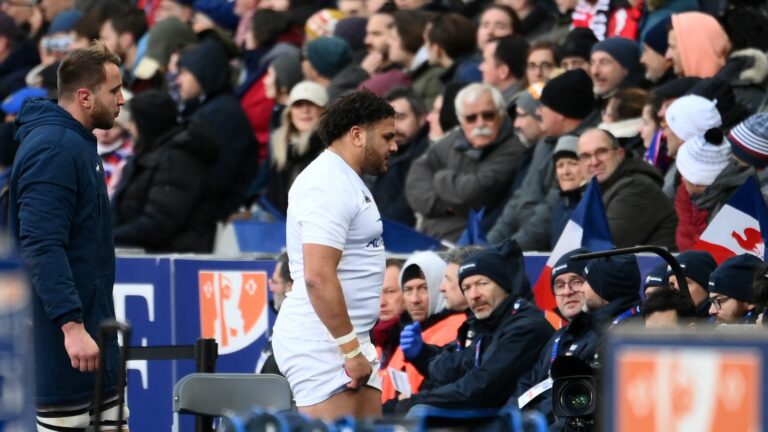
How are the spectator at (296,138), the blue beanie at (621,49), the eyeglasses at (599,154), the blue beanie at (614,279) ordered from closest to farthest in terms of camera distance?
the blue beanie at (614,279) → the eyeglasses at (599,154) → the blue beanie at (621,49) → the spectator at (296,138)

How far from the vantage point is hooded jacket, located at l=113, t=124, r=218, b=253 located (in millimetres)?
12453

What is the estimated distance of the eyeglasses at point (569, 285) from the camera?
832cm

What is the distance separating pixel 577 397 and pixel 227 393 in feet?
4.50

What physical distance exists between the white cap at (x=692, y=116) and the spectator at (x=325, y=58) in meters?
4.66

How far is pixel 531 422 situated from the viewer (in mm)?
4371

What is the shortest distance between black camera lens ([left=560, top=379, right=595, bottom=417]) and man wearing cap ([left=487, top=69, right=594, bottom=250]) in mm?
4173

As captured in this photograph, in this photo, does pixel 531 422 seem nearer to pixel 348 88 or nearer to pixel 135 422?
pixel 135 422

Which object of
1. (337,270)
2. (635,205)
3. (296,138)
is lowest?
(337,270)

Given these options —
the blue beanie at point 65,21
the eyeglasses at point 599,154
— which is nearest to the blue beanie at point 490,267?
the eyeglasses at point 599,154

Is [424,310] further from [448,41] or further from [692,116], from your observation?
[448,41]

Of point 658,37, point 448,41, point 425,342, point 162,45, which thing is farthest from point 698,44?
point 162,45

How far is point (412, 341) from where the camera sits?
919cm

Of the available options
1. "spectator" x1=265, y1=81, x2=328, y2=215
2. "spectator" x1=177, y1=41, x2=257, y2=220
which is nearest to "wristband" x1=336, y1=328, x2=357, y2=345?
"spectator" x1=265, y1=81, x2=328, y2=215

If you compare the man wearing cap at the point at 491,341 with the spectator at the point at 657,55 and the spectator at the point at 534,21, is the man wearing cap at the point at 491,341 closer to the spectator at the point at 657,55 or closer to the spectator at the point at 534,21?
the spectator at the point at 657,55
